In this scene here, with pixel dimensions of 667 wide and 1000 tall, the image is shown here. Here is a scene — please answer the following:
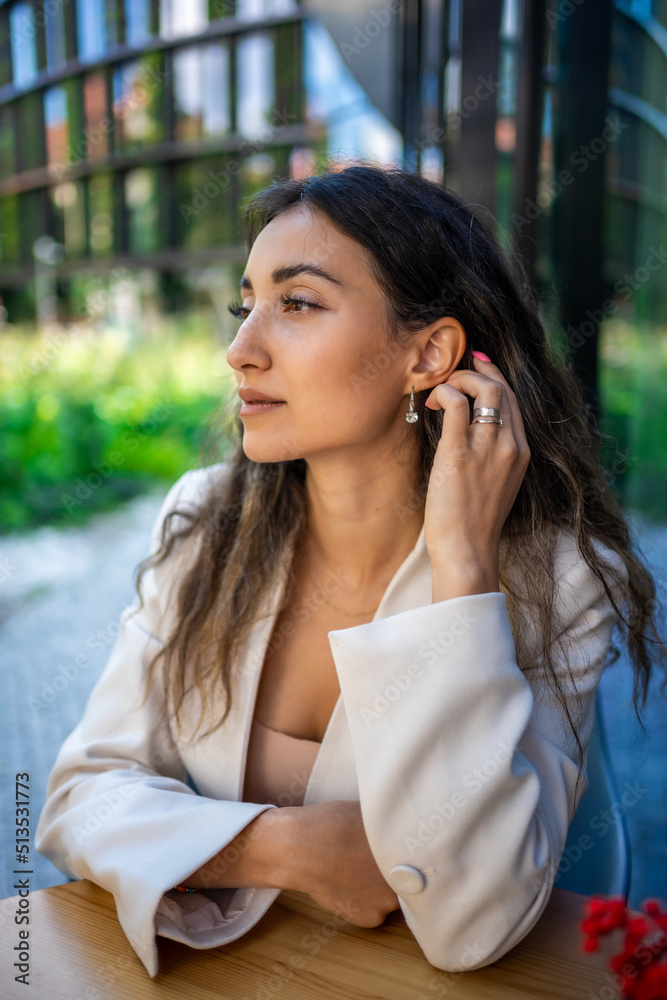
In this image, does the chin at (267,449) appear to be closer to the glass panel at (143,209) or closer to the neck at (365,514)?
the neck at (365,514)

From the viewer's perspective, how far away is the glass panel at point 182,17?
16.0m

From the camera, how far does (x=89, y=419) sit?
8109 millimetres

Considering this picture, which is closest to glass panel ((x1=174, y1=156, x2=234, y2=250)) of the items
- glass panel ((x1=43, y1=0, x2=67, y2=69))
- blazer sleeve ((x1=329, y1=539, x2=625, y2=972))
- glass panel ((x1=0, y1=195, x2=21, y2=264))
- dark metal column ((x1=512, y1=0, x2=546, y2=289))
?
glass panel ((x1=43, y1=0, x2=67, y2=69))

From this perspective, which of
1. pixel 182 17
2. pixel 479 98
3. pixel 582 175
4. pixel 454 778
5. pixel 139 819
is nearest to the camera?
pixel 454 778

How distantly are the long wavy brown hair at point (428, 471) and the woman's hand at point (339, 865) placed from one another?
0.41 metres

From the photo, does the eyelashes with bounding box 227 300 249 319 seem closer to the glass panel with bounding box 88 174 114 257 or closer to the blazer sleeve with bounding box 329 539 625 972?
the blazer sleeve with bounding box 329 539 625 972

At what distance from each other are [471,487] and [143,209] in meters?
19.2

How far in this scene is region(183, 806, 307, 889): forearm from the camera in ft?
4.43

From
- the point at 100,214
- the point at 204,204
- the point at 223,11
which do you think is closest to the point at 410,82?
the point at 223,11

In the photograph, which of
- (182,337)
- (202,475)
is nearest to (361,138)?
(182,337)

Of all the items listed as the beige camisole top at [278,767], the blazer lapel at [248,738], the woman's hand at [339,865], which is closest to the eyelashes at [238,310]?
the blazer lapel at [248,738]

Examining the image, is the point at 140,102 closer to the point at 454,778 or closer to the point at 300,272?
the point at 300,272

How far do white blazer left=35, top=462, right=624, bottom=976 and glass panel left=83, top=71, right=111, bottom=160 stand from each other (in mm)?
18258

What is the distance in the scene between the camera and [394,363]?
5.90 ft
